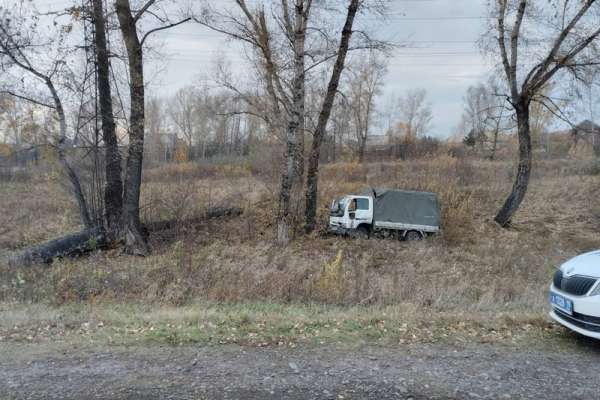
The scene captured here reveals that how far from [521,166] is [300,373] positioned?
56.8 feet

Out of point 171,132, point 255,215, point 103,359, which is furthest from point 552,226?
point 171,132

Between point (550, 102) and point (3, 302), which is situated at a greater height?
point (550, 102)

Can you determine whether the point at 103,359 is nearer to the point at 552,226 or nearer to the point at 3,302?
the point at 3,302

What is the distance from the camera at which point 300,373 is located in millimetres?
3875

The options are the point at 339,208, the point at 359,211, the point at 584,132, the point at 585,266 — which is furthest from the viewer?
the point at 584,132

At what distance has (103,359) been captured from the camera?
417cm

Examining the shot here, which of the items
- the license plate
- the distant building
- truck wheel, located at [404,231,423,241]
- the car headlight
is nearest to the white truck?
truck wheel, located at [404,231,423,241]

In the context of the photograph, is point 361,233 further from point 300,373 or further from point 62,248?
point 300,373

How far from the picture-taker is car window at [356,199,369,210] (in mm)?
16653

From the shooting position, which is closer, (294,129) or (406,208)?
(294,129)

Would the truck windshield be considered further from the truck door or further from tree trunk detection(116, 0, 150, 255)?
tree trunk detection(116, 0, 150, 255)

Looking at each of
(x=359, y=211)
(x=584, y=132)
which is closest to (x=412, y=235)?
(x=359, y=211)

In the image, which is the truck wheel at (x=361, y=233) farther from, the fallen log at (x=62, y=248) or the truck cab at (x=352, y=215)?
the fallen log at (x=62, y=248)

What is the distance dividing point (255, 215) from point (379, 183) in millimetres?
10395
